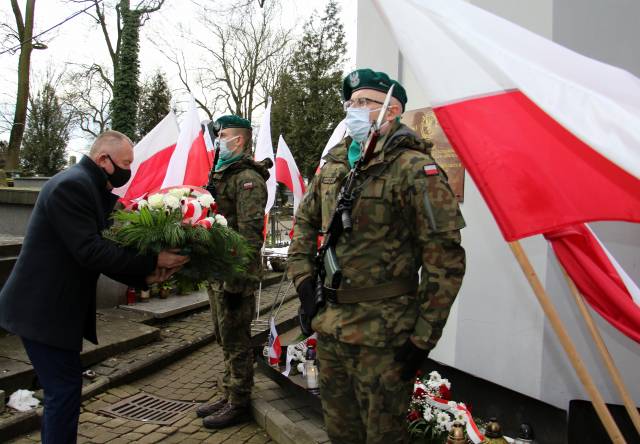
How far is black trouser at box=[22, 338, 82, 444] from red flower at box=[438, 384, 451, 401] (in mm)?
2427

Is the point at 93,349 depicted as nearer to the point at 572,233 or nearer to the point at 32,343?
the point at 32,343

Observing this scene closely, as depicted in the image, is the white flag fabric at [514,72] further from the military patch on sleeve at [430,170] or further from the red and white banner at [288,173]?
the red and white banner at [288,173]

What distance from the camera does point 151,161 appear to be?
5.61m

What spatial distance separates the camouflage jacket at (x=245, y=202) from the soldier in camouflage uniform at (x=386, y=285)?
1.41m

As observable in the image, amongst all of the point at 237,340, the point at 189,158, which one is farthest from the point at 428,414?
the point at 189,158

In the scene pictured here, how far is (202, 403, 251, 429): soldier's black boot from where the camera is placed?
383cm

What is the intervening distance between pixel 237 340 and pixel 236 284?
48cm

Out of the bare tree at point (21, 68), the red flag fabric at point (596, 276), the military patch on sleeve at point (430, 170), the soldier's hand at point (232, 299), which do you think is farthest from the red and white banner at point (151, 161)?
the bare tree at point (21, 68)

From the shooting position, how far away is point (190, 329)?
6.33 m

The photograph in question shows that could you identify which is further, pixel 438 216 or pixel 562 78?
pixel 438 216

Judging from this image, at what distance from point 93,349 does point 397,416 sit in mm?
3657

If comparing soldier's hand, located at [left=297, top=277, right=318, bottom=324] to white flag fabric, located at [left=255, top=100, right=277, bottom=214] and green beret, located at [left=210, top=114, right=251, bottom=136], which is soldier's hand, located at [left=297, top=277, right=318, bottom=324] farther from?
white flag fabric, located at [left=255, top=100, right=277, bottom=214]

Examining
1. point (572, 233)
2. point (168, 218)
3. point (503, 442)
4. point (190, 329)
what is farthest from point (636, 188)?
point (190, 329)

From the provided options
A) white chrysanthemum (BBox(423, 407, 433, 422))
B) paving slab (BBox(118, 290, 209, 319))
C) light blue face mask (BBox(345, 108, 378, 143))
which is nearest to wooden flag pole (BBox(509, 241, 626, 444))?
light blue face mask (BBox(345, 108, 378, 143))
